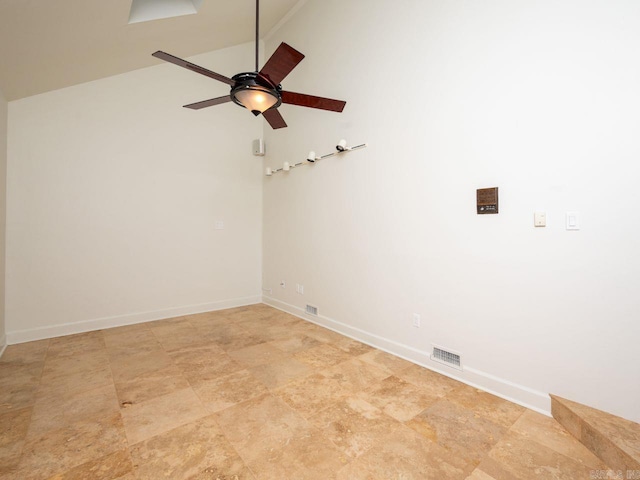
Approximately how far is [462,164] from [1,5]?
324 centimetres

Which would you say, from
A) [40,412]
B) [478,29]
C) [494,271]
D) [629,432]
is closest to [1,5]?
[40,412]

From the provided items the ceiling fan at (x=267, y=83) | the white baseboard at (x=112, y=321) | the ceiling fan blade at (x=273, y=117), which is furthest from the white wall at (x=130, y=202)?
the ceiling fan at (x=267, y=83)

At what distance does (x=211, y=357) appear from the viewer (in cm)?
267

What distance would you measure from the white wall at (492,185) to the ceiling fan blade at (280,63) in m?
1.25

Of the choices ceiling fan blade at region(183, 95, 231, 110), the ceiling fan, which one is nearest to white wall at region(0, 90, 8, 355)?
ceiling fan blade at region(183, 95, 231, 110)

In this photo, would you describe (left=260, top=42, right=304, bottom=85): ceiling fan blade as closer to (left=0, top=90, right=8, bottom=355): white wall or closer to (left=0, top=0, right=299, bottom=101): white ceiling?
(left=0, top=0, right=299, bottom=101): white ceiling

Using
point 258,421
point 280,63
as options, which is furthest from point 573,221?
point 258,421

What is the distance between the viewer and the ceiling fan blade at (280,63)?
1724 mm

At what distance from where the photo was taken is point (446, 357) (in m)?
2.36

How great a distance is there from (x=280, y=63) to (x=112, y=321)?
356 cm

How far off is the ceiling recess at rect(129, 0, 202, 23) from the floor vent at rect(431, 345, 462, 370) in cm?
387

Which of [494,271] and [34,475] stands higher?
[494,271]

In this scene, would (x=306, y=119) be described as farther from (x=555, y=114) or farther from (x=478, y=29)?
(x=555, y=114)

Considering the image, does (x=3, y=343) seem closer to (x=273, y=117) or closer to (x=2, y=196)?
(x=2, y=196)
